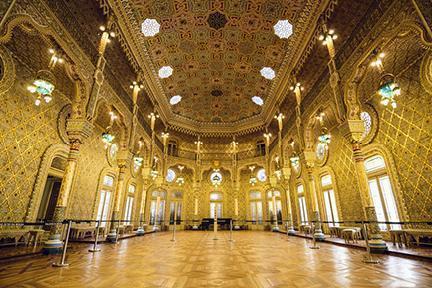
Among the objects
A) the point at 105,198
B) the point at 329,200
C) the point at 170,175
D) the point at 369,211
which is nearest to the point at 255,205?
the point at 170,175

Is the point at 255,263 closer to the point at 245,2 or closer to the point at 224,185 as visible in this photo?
the point at 245,2

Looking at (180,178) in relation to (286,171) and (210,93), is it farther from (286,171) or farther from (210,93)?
(286,171)

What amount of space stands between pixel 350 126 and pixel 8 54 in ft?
38.1

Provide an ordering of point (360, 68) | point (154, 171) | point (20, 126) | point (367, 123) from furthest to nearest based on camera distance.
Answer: point (154, 171) < point (367, 123) < point (20, 126) < point (360, 68)

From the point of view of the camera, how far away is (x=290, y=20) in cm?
995

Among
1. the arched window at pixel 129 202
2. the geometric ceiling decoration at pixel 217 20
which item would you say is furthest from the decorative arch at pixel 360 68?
the arched window at pixel 129 202

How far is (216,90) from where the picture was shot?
16.1m

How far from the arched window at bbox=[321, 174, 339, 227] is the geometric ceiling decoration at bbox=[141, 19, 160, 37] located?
11.9m

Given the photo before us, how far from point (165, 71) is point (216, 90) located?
14.0ft

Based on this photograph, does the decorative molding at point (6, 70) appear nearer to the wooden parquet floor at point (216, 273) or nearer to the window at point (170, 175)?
the wooden parquet floor at point (216, 273)

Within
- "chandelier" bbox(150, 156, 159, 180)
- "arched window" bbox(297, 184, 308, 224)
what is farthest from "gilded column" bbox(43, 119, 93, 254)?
"arched window" bbox(297, 184, 308, 224)

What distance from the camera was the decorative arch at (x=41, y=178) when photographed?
25.2 ft

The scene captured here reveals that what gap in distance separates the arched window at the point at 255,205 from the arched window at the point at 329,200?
307 inches

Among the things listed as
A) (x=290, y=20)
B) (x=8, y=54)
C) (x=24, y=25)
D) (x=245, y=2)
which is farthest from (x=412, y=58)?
(x=8, y=54)
